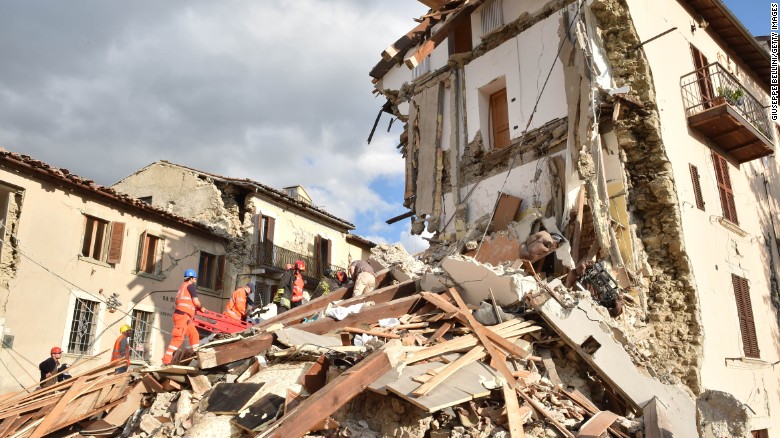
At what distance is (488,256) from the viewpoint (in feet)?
30.7

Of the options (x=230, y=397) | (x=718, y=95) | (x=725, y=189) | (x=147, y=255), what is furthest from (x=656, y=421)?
(x=147, y=255)

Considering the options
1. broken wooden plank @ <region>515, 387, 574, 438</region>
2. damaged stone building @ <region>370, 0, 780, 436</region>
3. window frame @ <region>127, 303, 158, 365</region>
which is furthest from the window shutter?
broken wooden plank @ <region>515, 387, 574, 438</region>

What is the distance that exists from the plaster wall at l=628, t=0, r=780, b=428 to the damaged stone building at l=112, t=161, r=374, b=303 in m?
15.3

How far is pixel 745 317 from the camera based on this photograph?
34.3ft

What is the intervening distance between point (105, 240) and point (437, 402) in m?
15.8

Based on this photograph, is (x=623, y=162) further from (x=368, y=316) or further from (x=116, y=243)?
(x=116, y=243)

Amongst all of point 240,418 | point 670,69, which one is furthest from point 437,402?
point 670,69

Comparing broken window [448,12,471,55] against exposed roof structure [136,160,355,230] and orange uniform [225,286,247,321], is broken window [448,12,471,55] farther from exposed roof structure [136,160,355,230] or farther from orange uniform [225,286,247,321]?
exposed roof structure [136,160,355,230]

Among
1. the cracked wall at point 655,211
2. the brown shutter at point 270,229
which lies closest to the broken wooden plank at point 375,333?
the cracked wall at point 655,211

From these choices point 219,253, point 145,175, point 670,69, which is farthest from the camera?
point 145,175

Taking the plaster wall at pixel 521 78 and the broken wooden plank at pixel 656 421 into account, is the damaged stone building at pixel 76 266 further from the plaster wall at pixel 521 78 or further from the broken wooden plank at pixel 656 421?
Result: the broken wooden plank at pixel 656 421

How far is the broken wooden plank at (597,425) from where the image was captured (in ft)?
16.3

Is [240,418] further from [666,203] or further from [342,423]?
[666,203]

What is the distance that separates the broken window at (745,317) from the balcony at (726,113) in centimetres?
288
